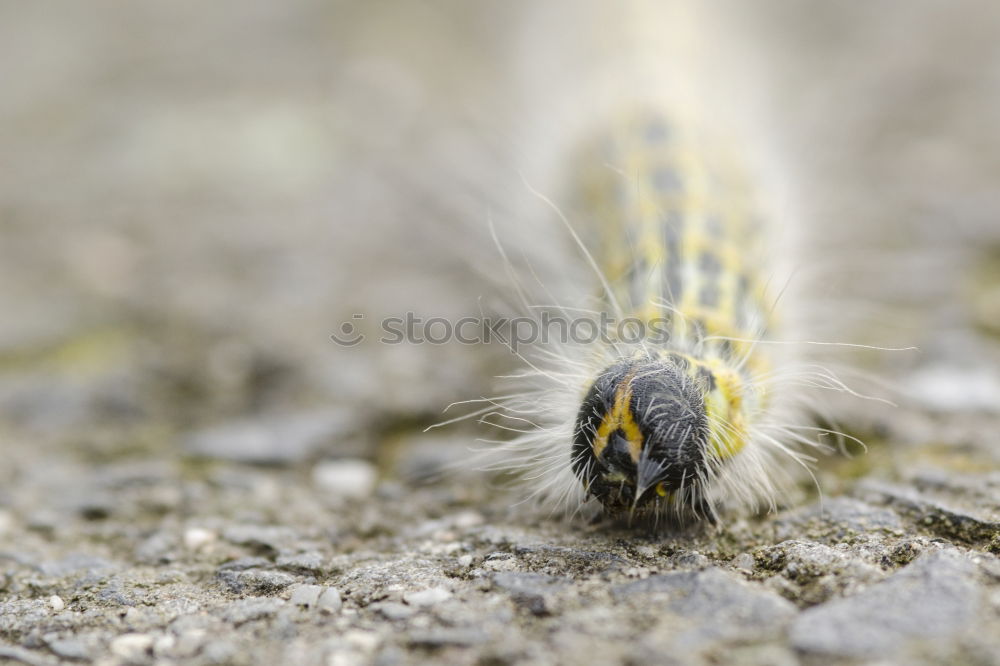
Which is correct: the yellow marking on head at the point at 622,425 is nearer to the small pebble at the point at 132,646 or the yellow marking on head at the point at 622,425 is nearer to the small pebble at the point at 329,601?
the small pebble at the point at 329,601

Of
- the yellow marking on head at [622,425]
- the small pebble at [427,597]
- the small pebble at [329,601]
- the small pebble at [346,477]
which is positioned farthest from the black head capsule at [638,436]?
the small pebble at [346,477]

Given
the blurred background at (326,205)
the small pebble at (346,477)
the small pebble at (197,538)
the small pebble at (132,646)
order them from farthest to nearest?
the blurred background at (326,205), the small pebble at (346,477), the small pebble at (197,538), the small pebble at (132,646)

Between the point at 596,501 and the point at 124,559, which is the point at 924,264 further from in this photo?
the point at 124,559

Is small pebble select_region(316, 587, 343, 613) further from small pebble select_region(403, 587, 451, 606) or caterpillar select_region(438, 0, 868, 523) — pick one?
caterpillar select_region(438, 0, 868, 523)

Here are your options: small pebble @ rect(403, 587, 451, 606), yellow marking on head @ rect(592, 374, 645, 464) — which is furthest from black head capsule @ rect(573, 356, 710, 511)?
small pebble @ rect(403, 587, 451, 606)

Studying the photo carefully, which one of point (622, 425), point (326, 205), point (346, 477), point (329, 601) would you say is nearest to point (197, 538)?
point (346, 477)

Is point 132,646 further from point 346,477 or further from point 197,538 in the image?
point 346,477

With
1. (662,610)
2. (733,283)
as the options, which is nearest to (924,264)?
(733,283)
